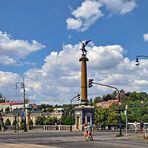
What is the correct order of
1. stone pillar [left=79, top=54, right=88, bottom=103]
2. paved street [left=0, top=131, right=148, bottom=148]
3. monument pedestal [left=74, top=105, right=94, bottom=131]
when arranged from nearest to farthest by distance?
paved street [left=0, top=131, right=148, bottom=148]
monument pedestal [left=74, top=105, right=94, bottom=131]
stone pillar [left=79, top=54, right=88, bottom=103]

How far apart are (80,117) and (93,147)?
4385 centimetres

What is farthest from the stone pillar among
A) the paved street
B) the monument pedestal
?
the paved street

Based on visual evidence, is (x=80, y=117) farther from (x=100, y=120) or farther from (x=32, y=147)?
(x=32, y=147)

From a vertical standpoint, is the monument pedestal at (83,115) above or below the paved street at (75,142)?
above

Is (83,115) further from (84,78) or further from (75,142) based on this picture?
(75,142)

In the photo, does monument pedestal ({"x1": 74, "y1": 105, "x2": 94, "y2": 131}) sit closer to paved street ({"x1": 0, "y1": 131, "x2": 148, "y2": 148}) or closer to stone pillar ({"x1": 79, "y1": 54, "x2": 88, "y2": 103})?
stone pillar ({"x1": 79, "y1": 54, "x2": 88, "y2": 103})

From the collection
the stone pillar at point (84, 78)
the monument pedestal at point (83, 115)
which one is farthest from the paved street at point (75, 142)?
the stone pillar at point (84, 78)

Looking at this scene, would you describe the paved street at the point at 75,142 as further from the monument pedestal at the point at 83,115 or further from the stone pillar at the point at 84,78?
the stone pillar at the point at 84,78

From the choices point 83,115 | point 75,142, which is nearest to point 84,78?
point 83,115

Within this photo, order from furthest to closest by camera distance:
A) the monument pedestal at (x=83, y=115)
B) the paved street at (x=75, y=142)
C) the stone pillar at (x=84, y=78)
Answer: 1. the stone pillar at (x=84, y=78)
2. the monument pedestal at (x=83, y=115)
3. the paved street at (x=75, y=142)

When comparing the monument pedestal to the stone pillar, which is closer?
the monument pedestal

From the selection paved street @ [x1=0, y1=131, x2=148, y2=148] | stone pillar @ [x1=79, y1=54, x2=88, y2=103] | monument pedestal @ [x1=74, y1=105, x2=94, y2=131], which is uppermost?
stone pillar @ [x1=79, y1=54, x2=88, y2=103]

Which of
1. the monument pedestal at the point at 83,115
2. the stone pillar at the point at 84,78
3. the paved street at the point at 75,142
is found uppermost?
the stone pillar at the point at 84,78

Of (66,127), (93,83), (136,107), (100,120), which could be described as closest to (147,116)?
(136,107)
